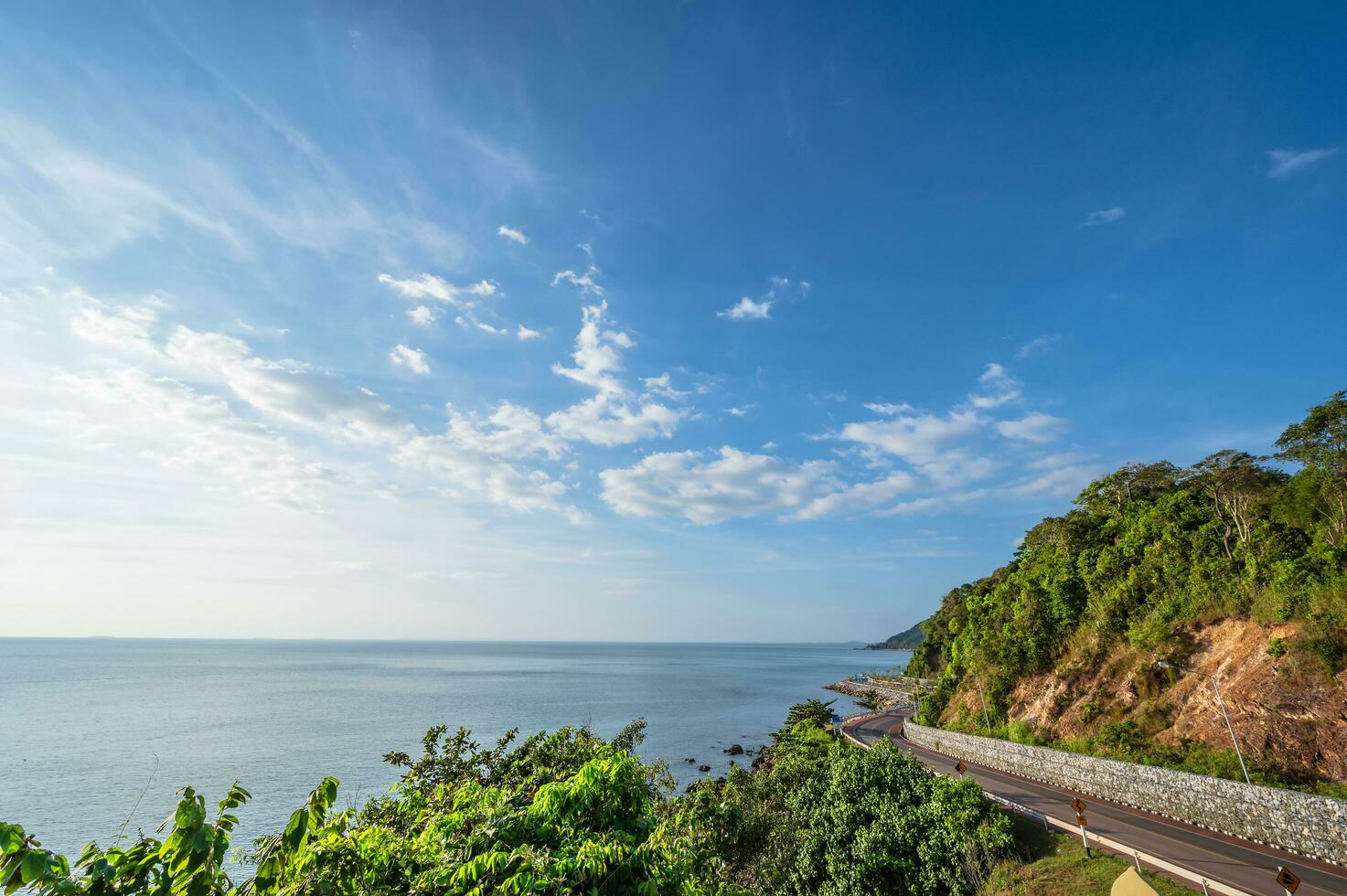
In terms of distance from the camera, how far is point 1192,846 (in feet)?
75.8

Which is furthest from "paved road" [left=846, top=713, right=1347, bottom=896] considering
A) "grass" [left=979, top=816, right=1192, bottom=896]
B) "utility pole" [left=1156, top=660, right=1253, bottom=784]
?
"utility pole" [left=1156, top=660, right=1253, bottom=784]

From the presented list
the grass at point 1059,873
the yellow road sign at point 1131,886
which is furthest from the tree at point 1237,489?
the yellow road sign at point 1131,886

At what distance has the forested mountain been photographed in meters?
26.6

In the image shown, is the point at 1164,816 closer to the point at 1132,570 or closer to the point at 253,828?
the point at 1132,570

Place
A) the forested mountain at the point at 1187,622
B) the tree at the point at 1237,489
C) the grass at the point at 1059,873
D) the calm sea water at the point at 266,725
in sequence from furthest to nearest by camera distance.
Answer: the calm sea water at the point at 266,725 → the tree at the point at 1237,489 → the forested mountain at the point at 1187,622 → the grass at the point at 1059,873

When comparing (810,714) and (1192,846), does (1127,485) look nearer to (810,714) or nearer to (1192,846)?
(1192,846)

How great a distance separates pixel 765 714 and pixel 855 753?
76824mm

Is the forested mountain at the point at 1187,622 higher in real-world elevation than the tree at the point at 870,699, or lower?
higher

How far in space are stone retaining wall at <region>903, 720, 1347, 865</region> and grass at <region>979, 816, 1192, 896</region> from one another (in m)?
6.55

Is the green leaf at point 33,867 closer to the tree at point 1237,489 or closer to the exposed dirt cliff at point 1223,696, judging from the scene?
the exposed dirt cliff at point 1223,696

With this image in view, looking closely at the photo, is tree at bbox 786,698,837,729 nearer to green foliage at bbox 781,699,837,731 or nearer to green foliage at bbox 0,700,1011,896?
green foliage at bbox 781,699,837,731

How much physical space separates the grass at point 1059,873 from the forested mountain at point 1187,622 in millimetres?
9439

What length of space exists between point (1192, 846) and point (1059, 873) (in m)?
6.30

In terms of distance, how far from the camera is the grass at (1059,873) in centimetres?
2030
